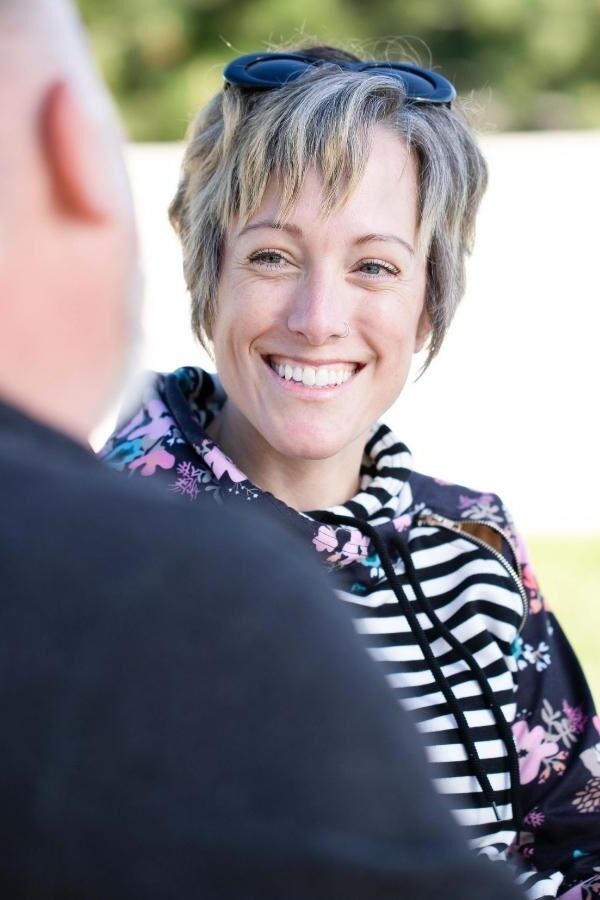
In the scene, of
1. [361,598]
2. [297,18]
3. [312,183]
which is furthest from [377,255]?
[297,18]

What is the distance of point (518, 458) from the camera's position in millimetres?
5898

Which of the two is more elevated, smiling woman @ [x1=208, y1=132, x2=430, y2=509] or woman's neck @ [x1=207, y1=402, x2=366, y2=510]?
smiling woman @ [x1=208, y1=132, x2=430, y2=509]

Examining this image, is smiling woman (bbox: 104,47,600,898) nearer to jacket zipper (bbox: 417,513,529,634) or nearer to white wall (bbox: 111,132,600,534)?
jacket zipper (bbox: 417,513,529,634)

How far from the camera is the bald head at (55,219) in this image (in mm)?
662

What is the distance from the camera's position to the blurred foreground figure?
23.6 inches

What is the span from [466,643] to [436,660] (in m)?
0.07

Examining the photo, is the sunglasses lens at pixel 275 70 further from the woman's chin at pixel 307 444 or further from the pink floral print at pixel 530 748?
the pink floral print at pixel 530 748

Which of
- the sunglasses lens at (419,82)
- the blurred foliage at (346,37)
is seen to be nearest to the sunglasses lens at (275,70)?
the sunglasses lens at (419,82)

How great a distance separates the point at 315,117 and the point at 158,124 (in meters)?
9.83

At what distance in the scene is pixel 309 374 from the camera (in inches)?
72.1

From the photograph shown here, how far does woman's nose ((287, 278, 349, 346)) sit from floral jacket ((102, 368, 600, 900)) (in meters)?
0.21

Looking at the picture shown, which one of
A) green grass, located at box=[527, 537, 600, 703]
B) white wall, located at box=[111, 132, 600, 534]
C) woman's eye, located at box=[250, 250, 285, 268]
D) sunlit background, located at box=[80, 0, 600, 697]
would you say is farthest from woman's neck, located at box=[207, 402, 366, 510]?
white wall, located at box=[111, 132, 600, 534]

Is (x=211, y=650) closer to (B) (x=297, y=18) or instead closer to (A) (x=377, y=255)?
(A) (x=377, y=255)

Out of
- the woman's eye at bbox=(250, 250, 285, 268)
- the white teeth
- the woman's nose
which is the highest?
the woman's eye at bbox=(250, 250, 285, 268)
